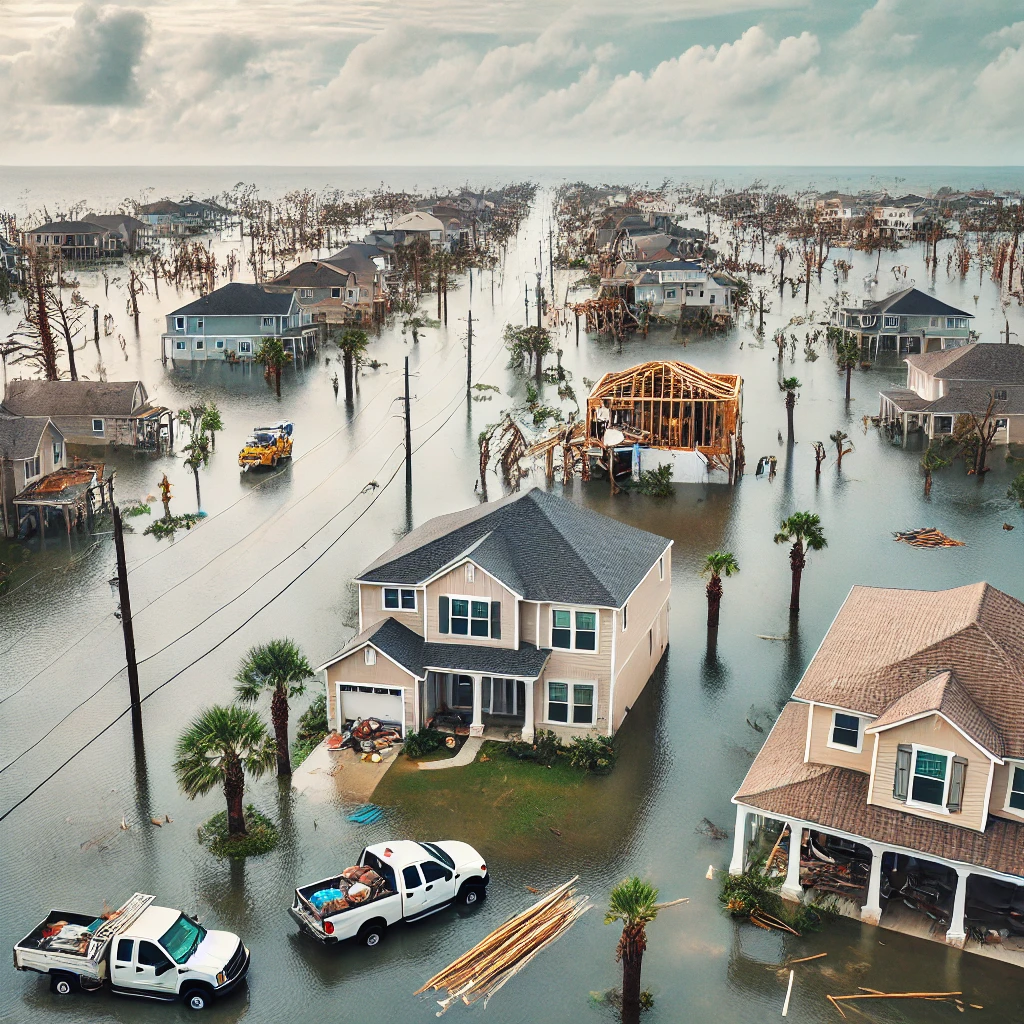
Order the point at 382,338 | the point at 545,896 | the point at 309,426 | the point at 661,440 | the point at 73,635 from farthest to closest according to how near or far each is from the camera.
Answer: the point at 382,338 → the point at 309,426 → the point at 661,440 → the point at 73,635 → the point at 545,896

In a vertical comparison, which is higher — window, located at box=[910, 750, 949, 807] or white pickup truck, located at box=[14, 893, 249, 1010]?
window, located at box=[910, 750, 949, 807]

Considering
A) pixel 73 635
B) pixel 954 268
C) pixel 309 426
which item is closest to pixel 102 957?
pixel 73 635

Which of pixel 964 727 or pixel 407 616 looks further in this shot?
pixel 407 616

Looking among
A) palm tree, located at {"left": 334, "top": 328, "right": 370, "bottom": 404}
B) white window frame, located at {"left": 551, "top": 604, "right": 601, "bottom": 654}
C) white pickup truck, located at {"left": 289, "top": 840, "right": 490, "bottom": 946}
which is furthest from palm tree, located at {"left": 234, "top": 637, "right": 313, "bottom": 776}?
palm tree, located at {"left": 334, "top": 328, "right": 370, "bottom": 404}

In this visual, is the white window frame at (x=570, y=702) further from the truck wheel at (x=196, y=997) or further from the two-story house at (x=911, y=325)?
the two-story house at (x=911, y=325)

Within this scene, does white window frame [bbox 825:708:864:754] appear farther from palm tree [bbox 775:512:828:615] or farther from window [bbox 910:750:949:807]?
palm tree [bbox 775:512:828:615]

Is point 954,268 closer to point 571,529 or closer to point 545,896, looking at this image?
point 571,529

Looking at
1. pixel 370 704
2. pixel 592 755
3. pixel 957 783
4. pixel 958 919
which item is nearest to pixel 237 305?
pixel 370 704
